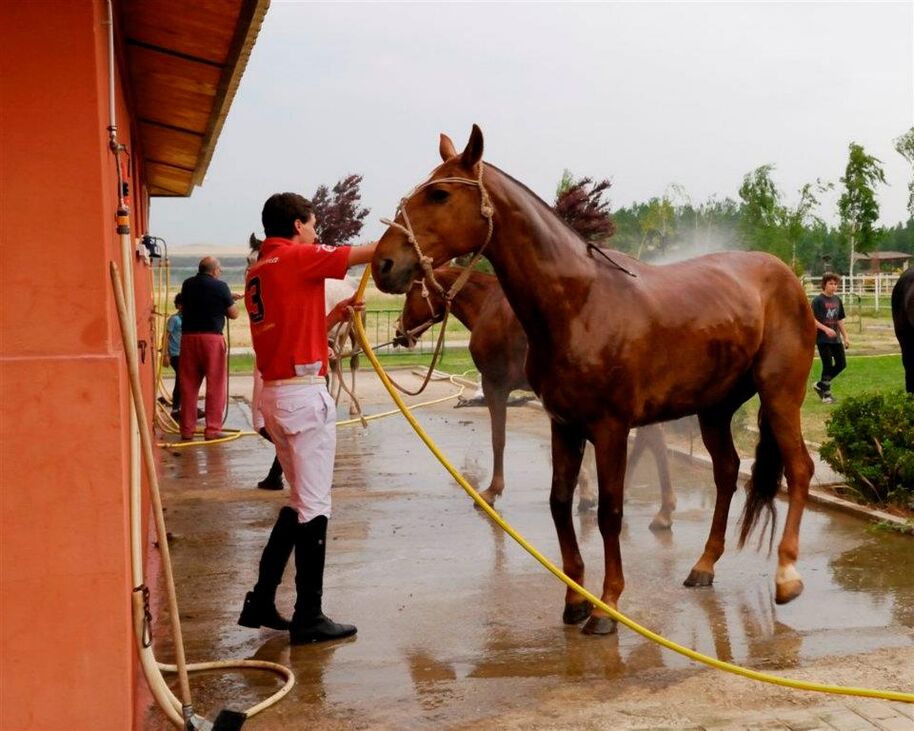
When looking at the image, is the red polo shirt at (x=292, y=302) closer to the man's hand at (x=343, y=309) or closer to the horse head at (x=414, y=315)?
the man's hand at (x=343, y=309)

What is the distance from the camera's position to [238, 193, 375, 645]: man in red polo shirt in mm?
4996

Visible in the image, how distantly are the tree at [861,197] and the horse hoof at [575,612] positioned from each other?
38242 mm

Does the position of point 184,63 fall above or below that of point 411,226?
above

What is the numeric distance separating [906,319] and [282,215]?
975 cm

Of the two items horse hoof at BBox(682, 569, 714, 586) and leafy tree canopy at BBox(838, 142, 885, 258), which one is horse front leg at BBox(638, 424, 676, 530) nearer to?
horse hoof at BBox(682, 569, 714, 586)

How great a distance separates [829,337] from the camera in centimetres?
1504

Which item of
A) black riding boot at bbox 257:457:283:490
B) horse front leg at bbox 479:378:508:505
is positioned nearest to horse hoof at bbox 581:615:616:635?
horse front leg at bbox 479:378:508:505

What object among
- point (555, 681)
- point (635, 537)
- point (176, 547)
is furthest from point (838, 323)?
point (555, 681)

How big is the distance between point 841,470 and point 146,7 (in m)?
5.47

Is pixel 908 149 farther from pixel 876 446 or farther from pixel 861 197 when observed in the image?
pixel 876 446

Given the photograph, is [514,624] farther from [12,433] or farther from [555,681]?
[12,433]

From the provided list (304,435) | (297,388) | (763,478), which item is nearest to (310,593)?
(304,435)

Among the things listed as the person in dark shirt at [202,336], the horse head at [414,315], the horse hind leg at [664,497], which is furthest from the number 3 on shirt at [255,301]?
the person in dark shirt at [202,336]

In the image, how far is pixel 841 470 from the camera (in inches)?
312
